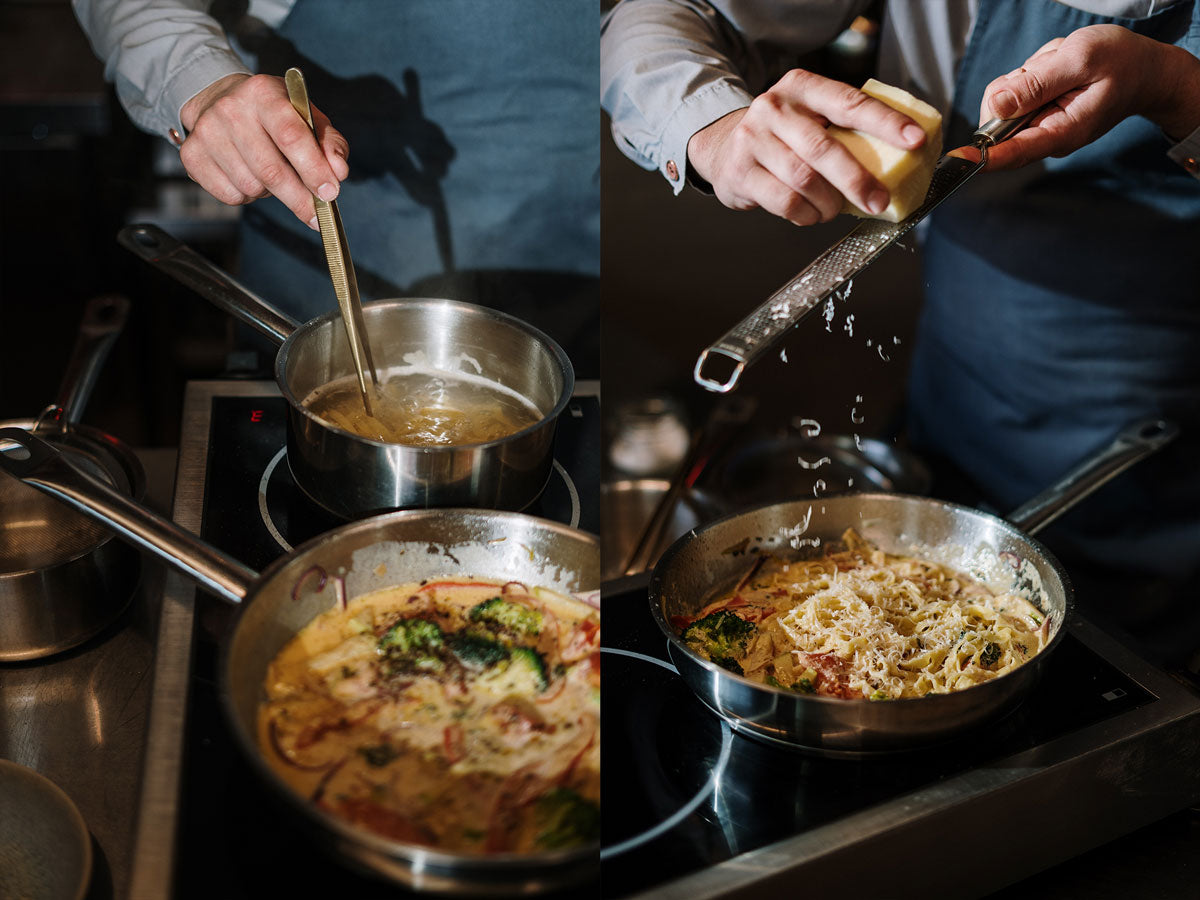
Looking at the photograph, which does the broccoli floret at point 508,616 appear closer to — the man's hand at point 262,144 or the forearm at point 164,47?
the man's hand at point 262,144

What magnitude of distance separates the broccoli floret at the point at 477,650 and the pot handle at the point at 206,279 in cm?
34

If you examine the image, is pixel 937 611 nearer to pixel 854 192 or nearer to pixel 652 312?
pixel 854 192

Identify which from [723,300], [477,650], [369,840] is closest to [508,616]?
[477,650]

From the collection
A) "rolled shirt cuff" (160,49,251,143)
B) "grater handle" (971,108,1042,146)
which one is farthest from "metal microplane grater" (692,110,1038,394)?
"rolled shirt cuff" (160,49,251,143)

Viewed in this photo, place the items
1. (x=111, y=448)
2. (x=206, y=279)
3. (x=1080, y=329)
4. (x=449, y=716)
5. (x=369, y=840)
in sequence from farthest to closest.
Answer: (x=1080, y=329)
(x=111, y=448)
(x=206, y=279)
(x=449, y=716)
(x=369, y=840)

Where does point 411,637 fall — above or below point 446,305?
below

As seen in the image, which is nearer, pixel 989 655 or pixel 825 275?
pixel 825 275

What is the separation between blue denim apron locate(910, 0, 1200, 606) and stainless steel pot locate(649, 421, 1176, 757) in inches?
13.3

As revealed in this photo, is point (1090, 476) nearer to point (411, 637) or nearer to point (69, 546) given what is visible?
point (411, 637)

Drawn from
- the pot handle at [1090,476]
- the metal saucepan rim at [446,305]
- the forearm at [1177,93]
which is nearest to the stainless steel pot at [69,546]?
the metal saucepan rim at [446,305]

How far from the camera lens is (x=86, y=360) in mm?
1206

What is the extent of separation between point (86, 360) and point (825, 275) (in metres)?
0.90

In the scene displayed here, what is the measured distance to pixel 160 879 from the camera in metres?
0.59

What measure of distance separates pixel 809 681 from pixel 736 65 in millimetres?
688
